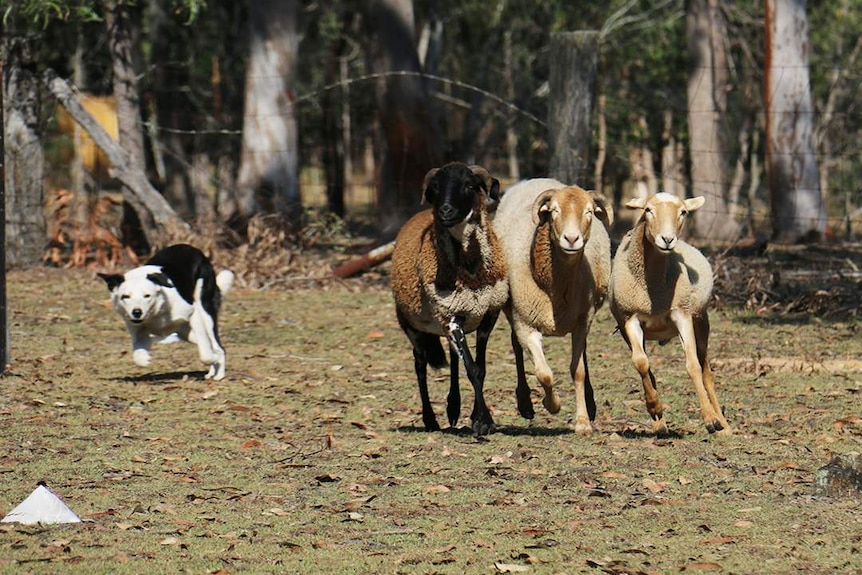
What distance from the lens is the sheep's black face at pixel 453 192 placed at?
28.6 feet

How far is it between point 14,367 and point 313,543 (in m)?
6.19

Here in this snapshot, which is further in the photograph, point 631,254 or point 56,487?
point 631,254

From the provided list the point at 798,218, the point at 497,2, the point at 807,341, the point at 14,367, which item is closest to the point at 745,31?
the point at 497,2

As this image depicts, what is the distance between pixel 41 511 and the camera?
6824 mm

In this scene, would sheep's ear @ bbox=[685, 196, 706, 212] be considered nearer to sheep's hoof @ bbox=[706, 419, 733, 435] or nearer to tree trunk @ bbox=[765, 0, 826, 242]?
sheep's hoof @ bbox=[706, 419, 733, 435]

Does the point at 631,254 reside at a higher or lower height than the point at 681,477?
higher

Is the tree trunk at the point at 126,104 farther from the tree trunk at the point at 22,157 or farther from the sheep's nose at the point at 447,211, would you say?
the sheep's nose at the point at 447,211

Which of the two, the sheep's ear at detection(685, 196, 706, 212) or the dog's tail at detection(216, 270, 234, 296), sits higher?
the sheep's ear at detection(685, 196, 706, 212)

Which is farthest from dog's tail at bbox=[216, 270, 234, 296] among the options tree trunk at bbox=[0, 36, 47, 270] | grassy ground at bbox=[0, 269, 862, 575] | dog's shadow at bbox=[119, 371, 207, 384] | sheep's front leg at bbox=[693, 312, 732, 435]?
tree trunk at bbox=[0, 36, 47, 270]

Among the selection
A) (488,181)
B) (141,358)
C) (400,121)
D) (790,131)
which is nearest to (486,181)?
(488,181)

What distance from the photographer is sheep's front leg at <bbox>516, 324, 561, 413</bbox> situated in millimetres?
8859

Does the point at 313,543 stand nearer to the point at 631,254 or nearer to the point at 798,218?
the point at 631,254

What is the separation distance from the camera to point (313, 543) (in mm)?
6496

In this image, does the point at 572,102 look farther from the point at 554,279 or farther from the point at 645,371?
the point at 645,371
